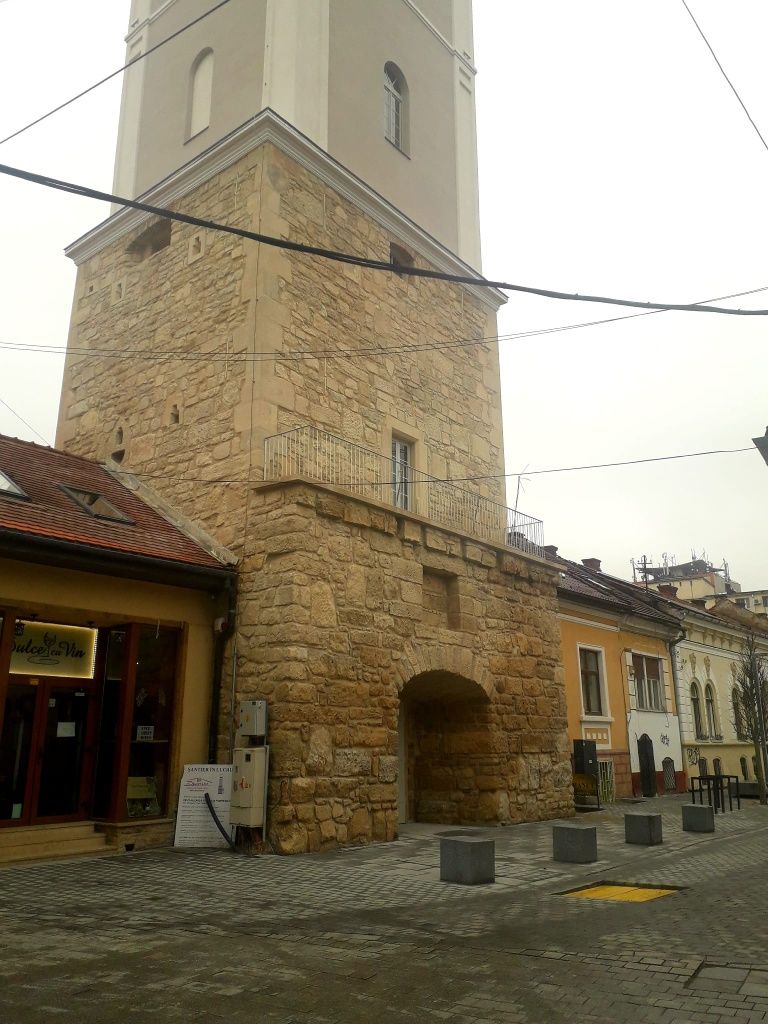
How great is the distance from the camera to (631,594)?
25.0 meters

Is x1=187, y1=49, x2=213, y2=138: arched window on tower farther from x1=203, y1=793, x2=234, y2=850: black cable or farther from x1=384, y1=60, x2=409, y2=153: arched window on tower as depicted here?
x1=203, y1=793, x2=234, y2=850: black cable

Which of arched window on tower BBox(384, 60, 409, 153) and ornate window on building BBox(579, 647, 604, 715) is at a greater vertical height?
arched window on tower BBox(384, 60, 409, 153)

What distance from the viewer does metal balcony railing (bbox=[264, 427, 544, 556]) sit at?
12.0 metres

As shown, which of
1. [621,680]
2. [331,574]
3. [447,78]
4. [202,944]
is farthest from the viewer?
[621,680]

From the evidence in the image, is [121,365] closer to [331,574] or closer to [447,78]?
[331,574]

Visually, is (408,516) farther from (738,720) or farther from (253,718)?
(738,720)

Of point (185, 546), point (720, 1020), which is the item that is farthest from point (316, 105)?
point (720, 1020)

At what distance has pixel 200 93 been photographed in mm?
15750

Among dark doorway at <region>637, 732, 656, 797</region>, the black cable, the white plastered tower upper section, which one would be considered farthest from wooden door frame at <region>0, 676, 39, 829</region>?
dark doorway at <region>637, 732, 656, 797</region>

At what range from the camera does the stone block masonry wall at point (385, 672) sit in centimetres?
1033

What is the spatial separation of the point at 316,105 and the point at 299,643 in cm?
966

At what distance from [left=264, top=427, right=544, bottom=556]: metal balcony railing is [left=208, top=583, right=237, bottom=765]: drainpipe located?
1786 millimetres

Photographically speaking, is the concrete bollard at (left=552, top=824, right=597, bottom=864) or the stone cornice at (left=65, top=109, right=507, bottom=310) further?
the stone cornice at (left=65, top=109, right=507, bottom=310)

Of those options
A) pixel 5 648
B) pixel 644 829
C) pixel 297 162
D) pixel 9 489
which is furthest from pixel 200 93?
pixel 644 829
